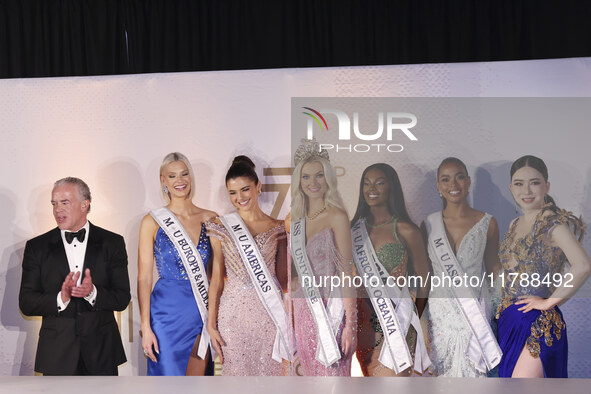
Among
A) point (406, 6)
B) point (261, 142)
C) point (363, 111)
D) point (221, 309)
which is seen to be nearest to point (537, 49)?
point (406, 6)

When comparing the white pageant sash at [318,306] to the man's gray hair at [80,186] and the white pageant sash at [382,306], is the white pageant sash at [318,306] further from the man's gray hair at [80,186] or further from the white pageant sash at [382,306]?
the man's gray hair at [80,186]

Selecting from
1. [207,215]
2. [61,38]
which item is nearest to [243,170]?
[207,215]

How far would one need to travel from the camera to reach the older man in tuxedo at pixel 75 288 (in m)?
3.71

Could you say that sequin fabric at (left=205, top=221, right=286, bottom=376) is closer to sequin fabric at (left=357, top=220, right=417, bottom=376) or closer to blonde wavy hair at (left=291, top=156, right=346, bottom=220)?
blonde wavy hair at (left=291, top=156, right=346, bottom=220)

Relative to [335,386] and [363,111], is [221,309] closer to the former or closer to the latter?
[363,111]

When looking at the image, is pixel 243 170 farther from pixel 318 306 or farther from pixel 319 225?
pixel 318 306

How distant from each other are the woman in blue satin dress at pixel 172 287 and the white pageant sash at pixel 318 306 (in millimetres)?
488

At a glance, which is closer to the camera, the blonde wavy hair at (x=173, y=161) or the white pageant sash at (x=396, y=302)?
the white pageant sash at (x=396, y=302)

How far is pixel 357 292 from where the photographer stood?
12.3 ft

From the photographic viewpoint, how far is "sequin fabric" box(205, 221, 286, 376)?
3.71 m

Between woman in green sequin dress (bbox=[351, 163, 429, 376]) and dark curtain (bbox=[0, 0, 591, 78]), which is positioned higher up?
dark curtain (bbox=[0, 0, 591, 78])

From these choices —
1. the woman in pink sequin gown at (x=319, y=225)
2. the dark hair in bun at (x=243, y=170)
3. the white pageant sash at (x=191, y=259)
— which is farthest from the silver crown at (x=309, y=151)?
the white pageant sash at (x=191, y=259)

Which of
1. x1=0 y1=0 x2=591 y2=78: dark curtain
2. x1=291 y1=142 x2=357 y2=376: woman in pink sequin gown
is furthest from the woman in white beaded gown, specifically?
x1=0 y1=0 x2=591 y2=78: dark curtain

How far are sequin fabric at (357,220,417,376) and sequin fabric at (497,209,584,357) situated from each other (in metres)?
0.58
